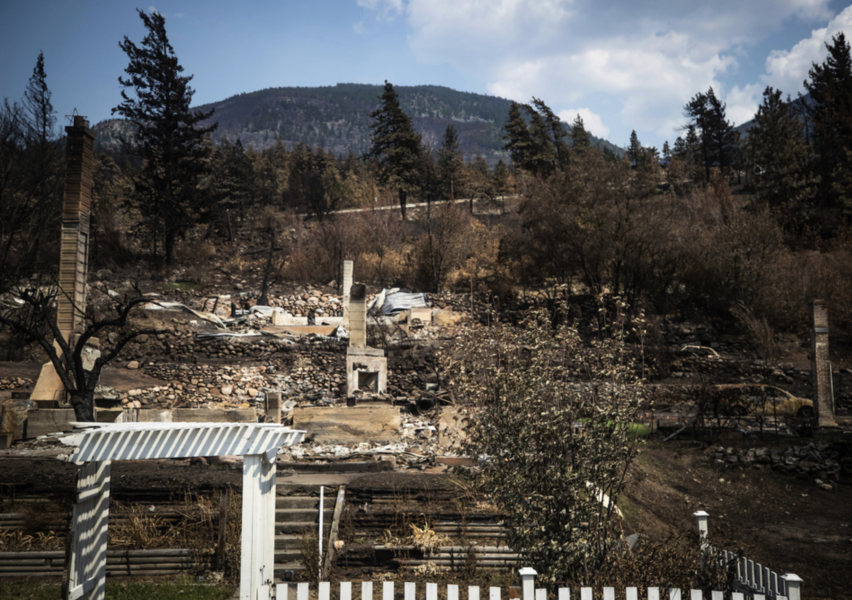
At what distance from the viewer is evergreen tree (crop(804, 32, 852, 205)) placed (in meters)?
37.0

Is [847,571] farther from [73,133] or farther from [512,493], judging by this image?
[73,133]

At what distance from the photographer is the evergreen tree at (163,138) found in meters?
38.6

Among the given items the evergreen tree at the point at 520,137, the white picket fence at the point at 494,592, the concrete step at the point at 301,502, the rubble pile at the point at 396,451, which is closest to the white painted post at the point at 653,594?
the white picket fence at the point at 494,592

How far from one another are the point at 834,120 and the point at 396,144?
3389 centimetres

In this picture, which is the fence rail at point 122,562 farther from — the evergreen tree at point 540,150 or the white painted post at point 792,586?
the evergreen tree at point 540,150

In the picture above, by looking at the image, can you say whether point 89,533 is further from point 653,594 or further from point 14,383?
point 14,383

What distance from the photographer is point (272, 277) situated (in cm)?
3719

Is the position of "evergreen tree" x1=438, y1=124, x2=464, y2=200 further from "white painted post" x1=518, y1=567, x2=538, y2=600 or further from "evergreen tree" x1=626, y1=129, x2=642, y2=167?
"white painted post" x1=518, y1=567, x2=538, y2=600

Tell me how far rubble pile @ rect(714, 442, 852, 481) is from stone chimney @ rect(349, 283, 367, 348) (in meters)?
11.0

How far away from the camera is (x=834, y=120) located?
42281mm

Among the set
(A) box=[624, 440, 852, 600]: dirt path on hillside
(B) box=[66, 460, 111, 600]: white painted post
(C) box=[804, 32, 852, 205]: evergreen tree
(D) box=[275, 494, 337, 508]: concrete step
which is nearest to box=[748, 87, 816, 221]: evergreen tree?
(C) box=[804, 32, 852, 205]: evergreen tree

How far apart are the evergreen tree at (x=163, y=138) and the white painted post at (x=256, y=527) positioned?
124 ft

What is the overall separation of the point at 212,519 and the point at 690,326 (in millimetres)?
26157

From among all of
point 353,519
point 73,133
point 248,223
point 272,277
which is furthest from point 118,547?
point 248,223
